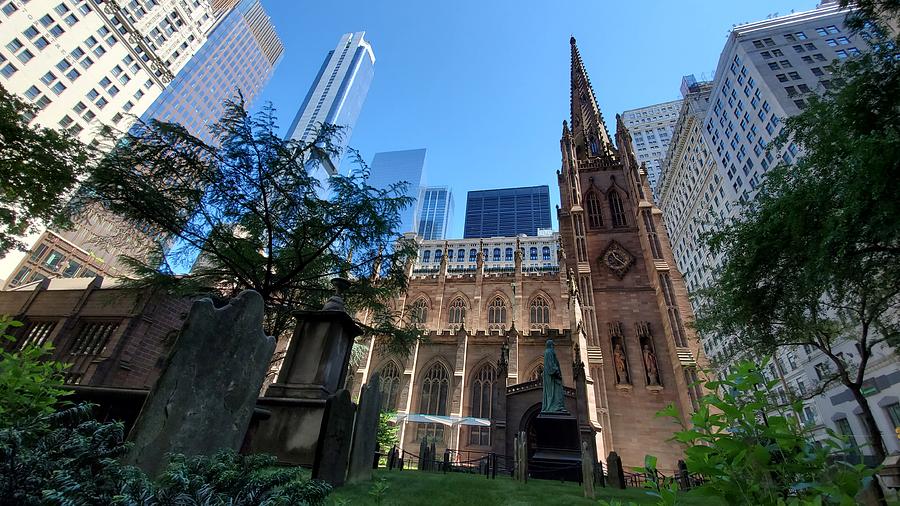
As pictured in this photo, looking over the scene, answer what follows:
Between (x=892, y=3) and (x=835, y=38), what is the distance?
48.5 metres

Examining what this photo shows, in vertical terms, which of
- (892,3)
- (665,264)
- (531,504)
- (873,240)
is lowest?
(531,504)

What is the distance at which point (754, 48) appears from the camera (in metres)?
40.6

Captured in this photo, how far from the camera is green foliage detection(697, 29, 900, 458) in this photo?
7777mm

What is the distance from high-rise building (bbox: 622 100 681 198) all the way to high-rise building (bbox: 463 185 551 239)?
5072cm

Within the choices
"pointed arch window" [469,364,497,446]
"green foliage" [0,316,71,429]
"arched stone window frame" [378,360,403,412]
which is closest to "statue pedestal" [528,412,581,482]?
"pointed arch window" [469,364,497,446]

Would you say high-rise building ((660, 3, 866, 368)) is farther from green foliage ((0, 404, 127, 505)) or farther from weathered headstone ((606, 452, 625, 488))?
green foliage ((0, 404, 127, 505))

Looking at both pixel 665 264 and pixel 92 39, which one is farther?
pixel 92 39

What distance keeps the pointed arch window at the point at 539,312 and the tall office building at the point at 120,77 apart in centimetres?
2639

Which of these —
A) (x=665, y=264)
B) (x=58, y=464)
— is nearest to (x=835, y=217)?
(x=58, y=464)

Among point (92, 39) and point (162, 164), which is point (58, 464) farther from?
point (92, 39)

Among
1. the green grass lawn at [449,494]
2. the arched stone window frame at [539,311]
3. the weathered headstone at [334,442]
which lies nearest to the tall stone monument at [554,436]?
the green grass lawn at [449,494]

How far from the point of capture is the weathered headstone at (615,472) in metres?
11.8

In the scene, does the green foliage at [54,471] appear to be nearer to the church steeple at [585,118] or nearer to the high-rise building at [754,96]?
the church steeple at [585,118]

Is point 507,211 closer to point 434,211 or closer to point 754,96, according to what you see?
point 434,211
